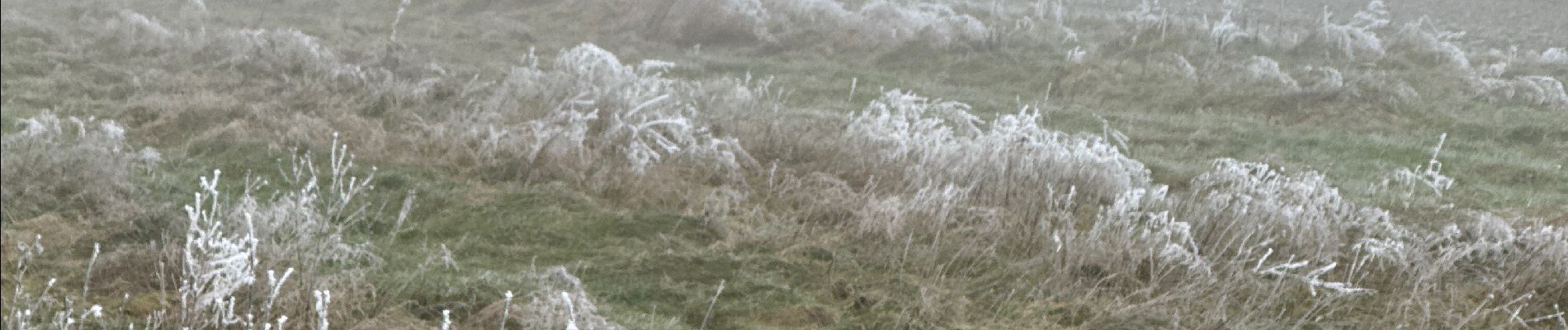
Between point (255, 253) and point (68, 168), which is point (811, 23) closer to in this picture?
point (68, 168)

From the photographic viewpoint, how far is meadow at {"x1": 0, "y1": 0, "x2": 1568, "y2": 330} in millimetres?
5277

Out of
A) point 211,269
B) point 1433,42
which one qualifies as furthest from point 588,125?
point 1433,42

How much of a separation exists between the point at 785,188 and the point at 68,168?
4.14 meters

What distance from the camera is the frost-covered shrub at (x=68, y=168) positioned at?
6180mm

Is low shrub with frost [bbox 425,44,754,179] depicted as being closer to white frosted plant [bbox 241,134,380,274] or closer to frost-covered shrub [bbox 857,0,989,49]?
white frosted plant [bbox 241,134,380,274]

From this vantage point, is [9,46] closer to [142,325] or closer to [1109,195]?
[142,325]

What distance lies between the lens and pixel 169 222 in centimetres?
583

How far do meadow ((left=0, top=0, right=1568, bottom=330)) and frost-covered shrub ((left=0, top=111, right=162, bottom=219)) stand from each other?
0.09 feet

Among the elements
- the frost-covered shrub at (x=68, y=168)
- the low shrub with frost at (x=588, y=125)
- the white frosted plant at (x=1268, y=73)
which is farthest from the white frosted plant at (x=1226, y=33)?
the frost-covered shrub at (x=68, y=168)

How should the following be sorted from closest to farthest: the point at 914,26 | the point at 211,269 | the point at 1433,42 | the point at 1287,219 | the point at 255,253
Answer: the point at 211,269 → the point at 255,253 → the point at 1287,219 → the point at 1433,42 → the point at 914,26

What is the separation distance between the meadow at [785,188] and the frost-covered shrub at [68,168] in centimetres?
3

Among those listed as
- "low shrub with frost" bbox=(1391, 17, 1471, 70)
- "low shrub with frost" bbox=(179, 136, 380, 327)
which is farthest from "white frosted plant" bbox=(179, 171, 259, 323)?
"low shrub with frost" bbox=(1391, 17, 1471, 70)

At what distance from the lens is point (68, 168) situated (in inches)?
261

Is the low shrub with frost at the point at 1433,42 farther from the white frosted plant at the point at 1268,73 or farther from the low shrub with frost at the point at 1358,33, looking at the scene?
the white frosted plant at the point at 1268,73
